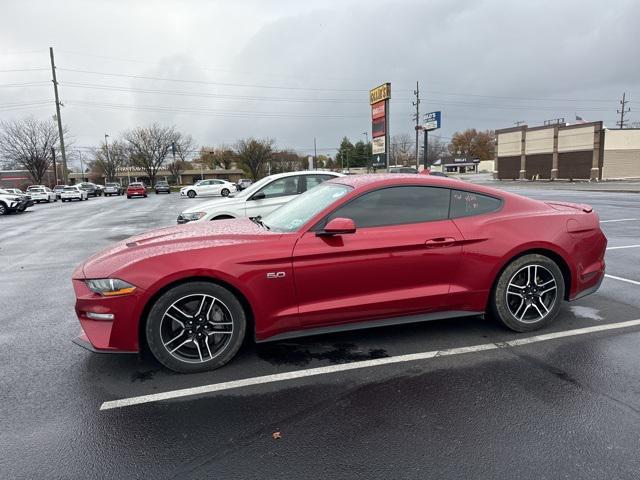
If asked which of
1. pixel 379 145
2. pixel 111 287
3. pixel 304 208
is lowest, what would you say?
pixel 111 287

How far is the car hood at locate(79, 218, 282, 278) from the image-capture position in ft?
11.3

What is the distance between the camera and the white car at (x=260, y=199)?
8367 millimetres

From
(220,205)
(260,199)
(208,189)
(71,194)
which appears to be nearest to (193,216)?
(220,205)

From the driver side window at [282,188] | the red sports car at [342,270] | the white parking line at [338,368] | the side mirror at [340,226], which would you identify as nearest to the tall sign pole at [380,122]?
the driver side window at [282,188]

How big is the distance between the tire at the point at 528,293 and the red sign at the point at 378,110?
2479cm

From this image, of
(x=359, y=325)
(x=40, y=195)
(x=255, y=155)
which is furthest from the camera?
(x=255, y=155)

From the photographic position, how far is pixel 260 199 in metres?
8.69

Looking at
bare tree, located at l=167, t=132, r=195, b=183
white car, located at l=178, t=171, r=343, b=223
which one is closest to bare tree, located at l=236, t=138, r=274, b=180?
bare tree, located at l=167, t=132, r=195, b=183

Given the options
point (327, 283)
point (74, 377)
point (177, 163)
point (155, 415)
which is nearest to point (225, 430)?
point (155, 415)

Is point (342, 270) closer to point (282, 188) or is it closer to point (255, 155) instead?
point (282, 188)

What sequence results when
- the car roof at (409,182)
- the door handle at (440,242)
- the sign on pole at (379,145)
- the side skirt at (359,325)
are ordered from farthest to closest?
the sign on pole at (379,145), the car roof at (409,182), the door handle at (440,242), the side skirt at (359,325)

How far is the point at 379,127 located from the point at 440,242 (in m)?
25.8

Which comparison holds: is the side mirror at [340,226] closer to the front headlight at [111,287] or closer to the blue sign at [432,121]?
the front headlight at [111,287]

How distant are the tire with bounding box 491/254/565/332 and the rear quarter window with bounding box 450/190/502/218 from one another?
22.0 inches
